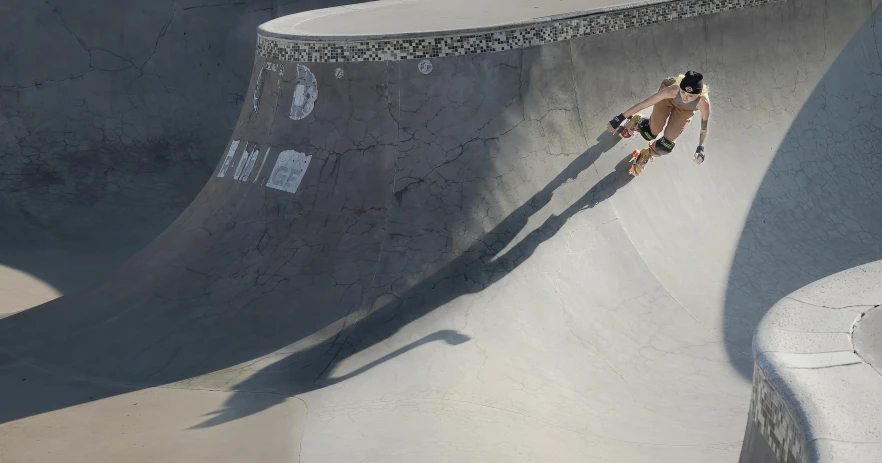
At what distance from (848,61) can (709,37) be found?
88.4 inches

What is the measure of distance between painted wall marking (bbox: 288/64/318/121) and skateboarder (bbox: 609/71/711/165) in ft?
8.88

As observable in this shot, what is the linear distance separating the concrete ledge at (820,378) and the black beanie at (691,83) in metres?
3.41

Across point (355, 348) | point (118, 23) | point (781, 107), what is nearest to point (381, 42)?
point (355, 348)

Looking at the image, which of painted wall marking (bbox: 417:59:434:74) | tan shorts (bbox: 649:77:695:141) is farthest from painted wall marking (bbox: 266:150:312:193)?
tan shorts (bbox: 649:77:695:141)

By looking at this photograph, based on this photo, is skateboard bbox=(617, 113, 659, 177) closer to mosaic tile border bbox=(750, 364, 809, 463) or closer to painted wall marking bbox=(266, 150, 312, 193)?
painted wall marking bbox=(266, 150, 312, 193)

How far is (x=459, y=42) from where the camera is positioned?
7.46 meters

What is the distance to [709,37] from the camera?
8805 millimetres

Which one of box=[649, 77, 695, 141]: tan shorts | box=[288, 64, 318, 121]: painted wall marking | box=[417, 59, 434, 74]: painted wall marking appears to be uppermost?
box=[649, 77, 695, 141]: tan shorts

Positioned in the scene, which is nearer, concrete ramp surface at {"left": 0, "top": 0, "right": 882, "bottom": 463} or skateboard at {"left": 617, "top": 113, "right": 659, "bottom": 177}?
concrete ramp surface at {"left": 0, "top": 0, "right": 882, "bottom": 463}

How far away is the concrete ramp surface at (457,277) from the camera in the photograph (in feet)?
19.8

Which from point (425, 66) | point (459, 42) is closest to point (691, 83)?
point (459, 42)

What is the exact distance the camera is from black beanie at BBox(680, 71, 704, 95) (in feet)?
24.2

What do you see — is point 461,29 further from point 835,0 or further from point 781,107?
point 835,0

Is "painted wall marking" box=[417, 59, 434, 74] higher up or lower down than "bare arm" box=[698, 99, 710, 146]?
lower down
